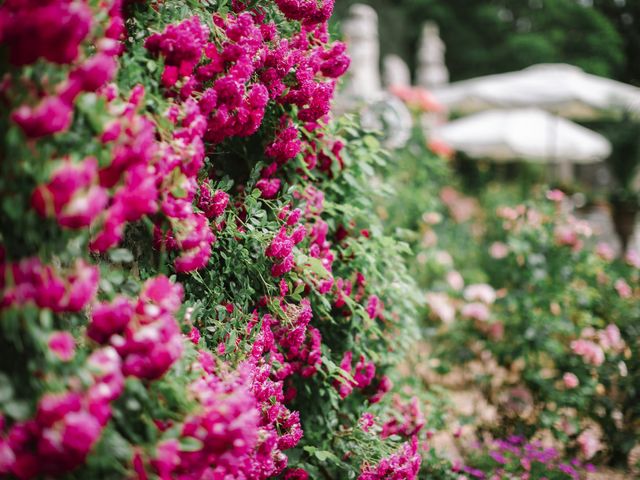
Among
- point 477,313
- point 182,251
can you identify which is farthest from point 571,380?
point 182,251

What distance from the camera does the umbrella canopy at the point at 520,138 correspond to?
833cm

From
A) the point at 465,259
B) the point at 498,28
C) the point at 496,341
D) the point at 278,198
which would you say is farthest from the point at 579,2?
the point at 278,198

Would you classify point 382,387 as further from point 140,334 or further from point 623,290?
point 623,290

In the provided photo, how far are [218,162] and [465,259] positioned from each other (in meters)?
4.39

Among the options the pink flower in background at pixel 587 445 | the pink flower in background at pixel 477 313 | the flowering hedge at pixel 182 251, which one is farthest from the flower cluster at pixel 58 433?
the pink flower in background at pixel 477 313

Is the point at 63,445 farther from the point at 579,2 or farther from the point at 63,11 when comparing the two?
the point at 579,2

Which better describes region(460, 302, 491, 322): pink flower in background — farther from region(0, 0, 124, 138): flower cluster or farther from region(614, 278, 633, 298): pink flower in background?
region(0, 0, 124, 138): flower cluster

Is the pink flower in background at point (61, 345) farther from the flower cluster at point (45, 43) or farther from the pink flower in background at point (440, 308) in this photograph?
the pink flower in background at point (440, 308)

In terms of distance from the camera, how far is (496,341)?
398cm

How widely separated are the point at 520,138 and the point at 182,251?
25.4 feet

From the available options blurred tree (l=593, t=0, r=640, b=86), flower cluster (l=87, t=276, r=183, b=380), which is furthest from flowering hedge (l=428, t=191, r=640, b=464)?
blurred tree (l=593, t=0, r=640, b=86)

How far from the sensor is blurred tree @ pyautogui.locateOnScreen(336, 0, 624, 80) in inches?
848

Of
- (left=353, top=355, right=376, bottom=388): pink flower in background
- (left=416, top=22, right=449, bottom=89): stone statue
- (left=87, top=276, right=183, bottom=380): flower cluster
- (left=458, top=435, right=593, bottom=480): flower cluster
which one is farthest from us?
(left=416, top=22, right=449, bottom=89): stone statue

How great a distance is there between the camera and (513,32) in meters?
23.6
